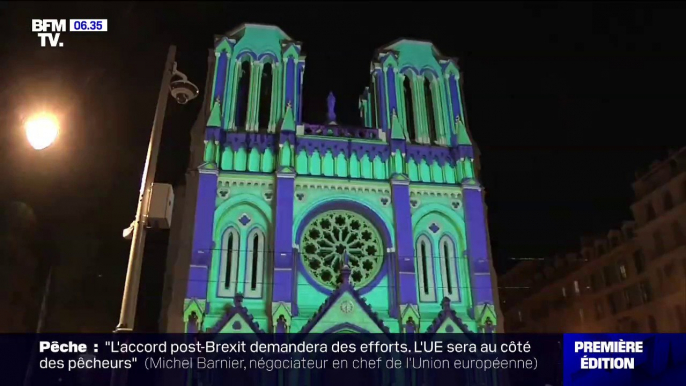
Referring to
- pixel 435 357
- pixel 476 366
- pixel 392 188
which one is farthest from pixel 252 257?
pixel 476 366

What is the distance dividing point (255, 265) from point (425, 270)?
7.20 metres

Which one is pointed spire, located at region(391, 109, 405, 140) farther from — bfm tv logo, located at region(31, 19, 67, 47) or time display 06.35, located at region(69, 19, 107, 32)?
bfm tv logo, located at region(31, 19, 67, 47)

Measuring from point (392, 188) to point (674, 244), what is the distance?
48.3 ft

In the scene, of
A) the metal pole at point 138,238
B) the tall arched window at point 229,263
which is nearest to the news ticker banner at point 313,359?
the tall arched window at point 229,263

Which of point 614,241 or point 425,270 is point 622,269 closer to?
point 614,241

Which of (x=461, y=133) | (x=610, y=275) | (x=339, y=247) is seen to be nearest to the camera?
(x=339, y=247)

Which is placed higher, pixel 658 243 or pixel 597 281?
pixel 597 281

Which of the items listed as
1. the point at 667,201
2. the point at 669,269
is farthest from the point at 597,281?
the point at 667,201

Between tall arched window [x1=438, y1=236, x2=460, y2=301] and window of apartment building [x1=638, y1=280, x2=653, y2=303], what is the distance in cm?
1268

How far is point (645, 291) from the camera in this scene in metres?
29.6

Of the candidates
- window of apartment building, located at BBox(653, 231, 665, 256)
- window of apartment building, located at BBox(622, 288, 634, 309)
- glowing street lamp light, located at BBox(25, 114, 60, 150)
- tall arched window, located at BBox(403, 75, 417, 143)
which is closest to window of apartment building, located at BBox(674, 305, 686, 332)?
window of apartment building, located at BBox(653, 231, 665, 256)

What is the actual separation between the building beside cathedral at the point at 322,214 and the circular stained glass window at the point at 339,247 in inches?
1.8

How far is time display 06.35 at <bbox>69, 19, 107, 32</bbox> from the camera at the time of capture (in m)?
10.7

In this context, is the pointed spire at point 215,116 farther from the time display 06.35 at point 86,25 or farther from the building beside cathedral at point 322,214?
the time display 06.35 at point 86,25
